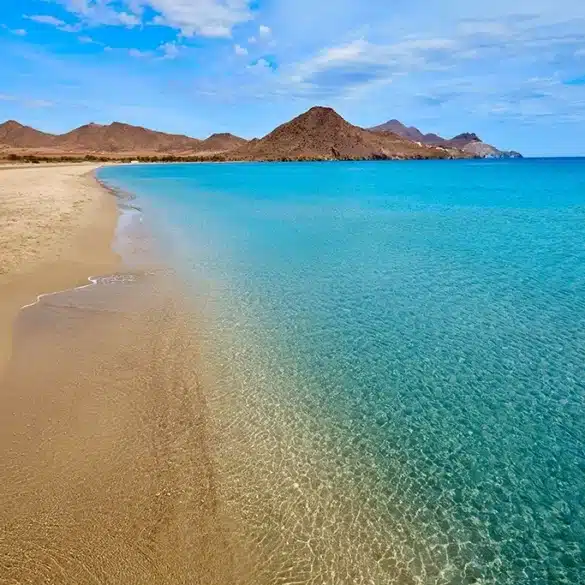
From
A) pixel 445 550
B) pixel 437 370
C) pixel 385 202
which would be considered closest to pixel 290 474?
pixel 445 550

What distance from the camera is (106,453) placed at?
22.8ft

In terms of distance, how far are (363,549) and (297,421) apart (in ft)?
9.11

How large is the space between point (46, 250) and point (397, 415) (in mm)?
16416

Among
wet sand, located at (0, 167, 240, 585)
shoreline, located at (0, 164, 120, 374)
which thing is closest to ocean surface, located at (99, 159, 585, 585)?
wet sand, located at (0, 167, 240, 585)

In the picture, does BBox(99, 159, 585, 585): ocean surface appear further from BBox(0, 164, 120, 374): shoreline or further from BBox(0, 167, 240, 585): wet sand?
BBox(0, 164, 120, 374): shoreline

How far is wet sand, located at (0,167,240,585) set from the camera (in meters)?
5.26

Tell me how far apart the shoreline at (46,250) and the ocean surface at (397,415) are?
3.69 m

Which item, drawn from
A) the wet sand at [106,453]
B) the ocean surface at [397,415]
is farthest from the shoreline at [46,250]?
the ocean surface at [397,415]

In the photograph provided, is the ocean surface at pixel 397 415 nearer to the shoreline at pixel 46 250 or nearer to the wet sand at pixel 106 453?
the wet sand at pixel 106 453

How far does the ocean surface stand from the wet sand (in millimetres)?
456

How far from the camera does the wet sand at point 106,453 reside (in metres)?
5.26

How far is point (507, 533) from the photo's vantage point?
575 centimetres

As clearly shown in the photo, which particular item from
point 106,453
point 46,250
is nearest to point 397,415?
point 106,453

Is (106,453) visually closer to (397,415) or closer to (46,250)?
(397,415)
